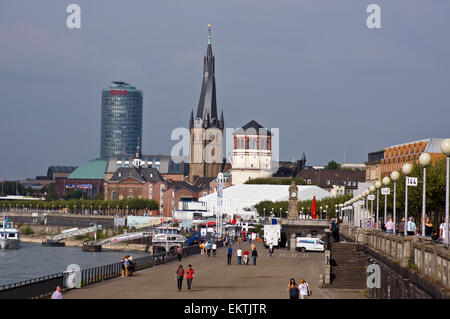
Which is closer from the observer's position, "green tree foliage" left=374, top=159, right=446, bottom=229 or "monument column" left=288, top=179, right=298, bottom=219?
"green tree foliage" left=374, top=159, right=446, bottom=229

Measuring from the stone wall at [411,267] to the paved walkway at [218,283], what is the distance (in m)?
5.40

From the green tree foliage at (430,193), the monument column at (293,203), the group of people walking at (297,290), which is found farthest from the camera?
the monument column at (293,203)

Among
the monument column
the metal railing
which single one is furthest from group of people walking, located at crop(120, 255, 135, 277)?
the monument column

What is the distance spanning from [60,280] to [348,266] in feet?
58.1

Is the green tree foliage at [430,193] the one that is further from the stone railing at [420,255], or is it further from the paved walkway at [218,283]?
the stone railing at [420,255]

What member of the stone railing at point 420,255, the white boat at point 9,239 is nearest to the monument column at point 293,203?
the white boat at point 9,239

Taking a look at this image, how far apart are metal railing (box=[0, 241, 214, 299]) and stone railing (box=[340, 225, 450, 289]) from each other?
1506 cm

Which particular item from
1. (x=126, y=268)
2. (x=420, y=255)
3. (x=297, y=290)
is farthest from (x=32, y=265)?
(x=420, y=255)

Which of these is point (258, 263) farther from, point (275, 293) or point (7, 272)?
point (7, 272)

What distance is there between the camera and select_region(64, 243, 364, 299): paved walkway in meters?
43.3

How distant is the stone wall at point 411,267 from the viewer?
2292 cm

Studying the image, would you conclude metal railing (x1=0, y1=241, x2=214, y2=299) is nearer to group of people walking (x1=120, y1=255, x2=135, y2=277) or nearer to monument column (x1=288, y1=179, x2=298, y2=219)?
group of people walking (x1=120, y1=255, x2=135, y2=277)

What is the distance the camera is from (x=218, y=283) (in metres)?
50.6
